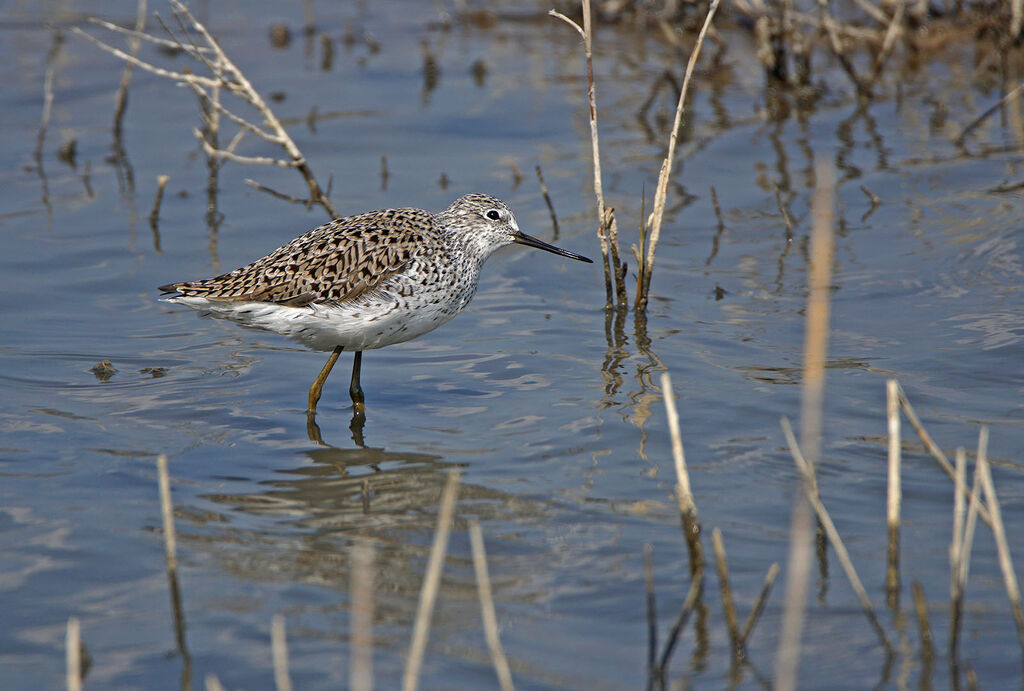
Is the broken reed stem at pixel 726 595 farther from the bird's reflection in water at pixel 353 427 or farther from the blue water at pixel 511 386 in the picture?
the bird's reflection in water at pixel 353 427

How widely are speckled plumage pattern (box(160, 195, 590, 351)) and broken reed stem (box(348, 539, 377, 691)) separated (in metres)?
1.94

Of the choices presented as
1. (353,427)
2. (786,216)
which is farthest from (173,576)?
(786,216)

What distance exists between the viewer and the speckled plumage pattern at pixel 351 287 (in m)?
7.37

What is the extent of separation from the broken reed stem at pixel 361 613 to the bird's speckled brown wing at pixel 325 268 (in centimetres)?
207

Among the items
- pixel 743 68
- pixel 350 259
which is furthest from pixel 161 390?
pixel 743 68

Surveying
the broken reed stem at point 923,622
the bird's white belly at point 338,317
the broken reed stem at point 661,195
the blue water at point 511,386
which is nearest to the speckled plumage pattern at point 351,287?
the bird's white belly at point 338,317

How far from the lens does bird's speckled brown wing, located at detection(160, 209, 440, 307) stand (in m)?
7.39

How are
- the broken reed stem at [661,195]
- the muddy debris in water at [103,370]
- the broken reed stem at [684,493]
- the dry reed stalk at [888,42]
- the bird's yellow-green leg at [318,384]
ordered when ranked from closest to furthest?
the broken reed stem at [684,493], the bird's yellow-green leg at [318,384], the muddy debris in water at [103,370], the broken reed stem at [661,195], the dry reed stalk at [888,42]

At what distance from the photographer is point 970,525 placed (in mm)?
4570

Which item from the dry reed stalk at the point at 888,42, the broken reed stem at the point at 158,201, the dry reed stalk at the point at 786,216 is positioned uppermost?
the dry reed stalk at the point at 888,42

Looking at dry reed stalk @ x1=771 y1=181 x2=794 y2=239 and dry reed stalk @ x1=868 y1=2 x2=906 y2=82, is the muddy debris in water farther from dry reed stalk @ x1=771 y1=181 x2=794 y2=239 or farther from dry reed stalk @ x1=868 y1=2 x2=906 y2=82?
dry reed stalk @ x1=868 y1=2 x2=906 y2=82

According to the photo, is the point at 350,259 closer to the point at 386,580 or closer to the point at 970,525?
the point at 386,580

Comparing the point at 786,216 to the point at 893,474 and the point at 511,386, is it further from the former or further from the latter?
the point at 893,474

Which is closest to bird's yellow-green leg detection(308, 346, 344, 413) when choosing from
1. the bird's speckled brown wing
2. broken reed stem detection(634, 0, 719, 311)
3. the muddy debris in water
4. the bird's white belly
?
the bird's white belly
